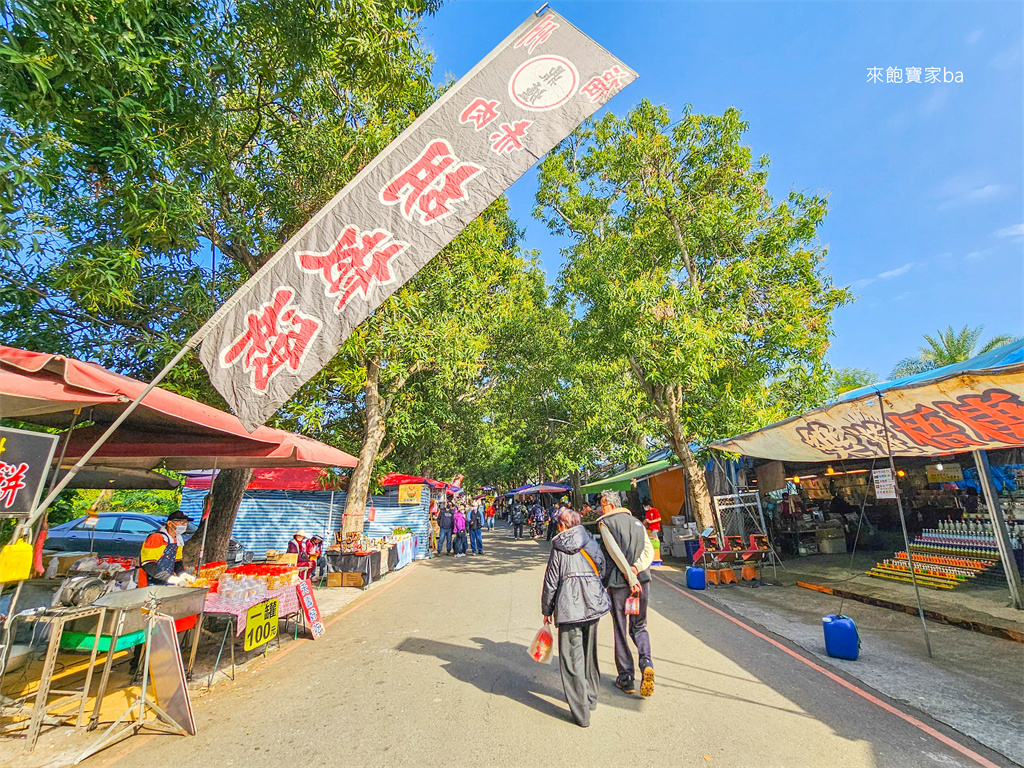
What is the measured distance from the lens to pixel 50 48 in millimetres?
4297

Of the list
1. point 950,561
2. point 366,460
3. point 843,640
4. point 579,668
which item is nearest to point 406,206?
point 579,668

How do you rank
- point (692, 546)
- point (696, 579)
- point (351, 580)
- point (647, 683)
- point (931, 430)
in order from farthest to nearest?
point (692, 546) < point (351, 580) < point (696, 579) < point (931, 430) < point (647, 683)

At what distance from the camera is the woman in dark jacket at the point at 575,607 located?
4008 millimetres

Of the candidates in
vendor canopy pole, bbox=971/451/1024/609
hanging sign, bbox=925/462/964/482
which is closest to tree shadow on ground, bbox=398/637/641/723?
vendor canopy pole, bbox=971/451/1024/609

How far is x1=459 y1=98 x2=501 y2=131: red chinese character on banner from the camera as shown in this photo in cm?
424

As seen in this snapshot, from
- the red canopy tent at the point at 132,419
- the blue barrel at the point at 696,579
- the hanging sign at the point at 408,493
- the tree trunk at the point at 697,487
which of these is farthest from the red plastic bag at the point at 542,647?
the hanging sign at the point at 408,493

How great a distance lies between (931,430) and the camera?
6312 mm

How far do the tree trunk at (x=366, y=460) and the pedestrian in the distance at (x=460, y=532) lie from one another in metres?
5.39

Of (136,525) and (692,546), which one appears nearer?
(136,525)

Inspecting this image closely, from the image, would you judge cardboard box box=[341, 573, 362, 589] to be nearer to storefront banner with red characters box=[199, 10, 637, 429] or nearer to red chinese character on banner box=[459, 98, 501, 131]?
storefront banner with red characters box=[199, 10, 637, 429]

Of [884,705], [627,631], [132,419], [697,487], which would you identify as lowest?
[884,705]

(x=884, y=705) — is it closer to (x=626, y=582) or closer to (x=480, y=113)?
(x=626, y=582)

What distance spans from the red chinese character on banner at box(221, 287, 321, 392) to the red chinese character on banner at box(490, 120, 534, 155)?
2176 millimetres

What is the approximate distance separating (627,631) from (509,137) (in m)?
4.76
